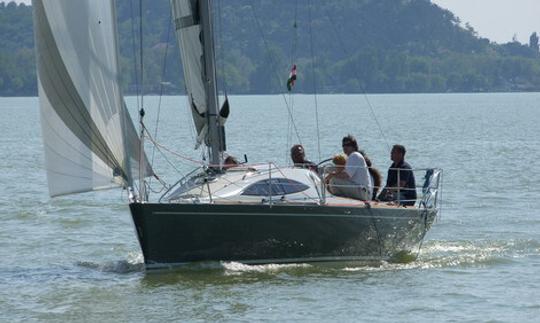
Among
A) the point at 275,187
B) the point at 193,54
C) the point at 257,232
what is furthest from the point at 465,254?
the point at 193,54

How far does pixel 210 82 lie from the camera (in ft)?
73.5

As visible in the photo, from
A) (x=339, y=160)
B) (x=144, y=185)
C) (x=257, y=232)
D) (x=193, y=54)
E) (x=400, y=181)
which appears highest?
(x=193, y=54)

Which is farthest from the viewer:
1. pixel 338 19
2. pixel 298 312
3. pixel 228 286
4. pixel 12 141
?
pixel 338 19

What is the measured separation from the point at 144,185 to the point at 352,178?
3457 mm

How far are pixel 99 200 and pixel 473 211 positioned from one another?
8.84m

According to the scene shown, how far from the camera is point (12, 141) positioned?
6706 centimetres

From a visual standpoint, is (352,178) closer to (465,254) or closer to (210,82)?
(210,82)

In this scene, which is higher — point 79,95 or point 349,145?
point 79,95

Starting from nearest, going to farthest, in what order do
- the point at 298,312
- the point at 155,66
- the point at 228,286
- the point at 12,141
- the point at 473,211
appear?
1. the point at 298,312
2. the point at 228,286
3. the point at 473,211
4. the point at 12,141
5. the point at 155,66

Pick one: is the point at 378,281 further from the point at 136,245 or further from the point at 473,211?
the point at 473,211

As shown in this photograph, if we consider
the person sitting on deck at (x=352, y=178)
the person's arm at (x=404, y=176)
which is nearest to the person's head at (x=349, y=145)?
the person sitting on deck at (x=352, y=178)

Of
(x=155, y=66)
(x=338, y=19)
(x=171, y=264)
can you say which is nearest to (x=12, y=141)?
(x=171, y=264)

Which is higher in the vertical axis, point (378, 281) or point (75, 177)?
point (75, 177)

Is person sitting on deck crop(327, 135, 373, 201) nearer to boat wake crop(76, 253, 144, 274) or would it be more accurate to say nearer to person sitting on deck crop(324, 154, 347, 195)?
person sitting on deck crop(324, 154, 347, 195)
